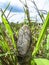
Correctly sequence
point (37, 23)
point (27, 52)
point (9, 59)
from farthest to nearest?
point (37, 23)
point (9, 59)
point (27, 52)

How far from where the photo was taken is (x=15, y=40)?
1040mm

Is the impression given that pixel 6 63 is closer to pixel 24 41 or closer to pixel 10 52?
pixel 10 52

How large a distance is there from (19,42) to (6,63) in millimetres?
173

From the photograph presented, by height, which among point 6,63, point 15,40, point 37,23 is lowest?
point 37,23

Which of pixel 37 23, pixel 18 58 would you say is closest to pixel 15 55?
pixel 18 58

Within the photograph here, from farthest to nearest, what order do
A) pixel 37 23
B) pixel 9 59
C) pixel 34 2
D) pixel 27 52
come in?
pixel 37 23, pixel 34 2, pixel 9 59, pixel 27 52

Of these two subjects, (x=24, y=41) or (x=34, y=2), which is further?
(x=34, y=2)

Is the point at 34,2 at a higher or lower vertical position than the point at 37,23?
higher

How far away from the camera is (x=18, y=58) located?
1.01 m

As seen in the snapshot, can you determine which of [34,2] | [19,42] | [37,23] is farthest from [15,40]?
[37,23]

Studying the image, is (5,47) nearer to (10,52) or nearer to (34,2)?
(10,52)

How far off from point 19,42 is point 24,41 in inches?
0.9

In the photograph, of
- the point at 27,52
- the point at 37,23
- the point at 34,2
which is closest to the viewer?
the point at 27,52

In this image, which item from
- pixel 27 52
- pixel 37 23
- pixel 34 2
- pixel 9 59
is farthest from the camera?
pixel 37 23
